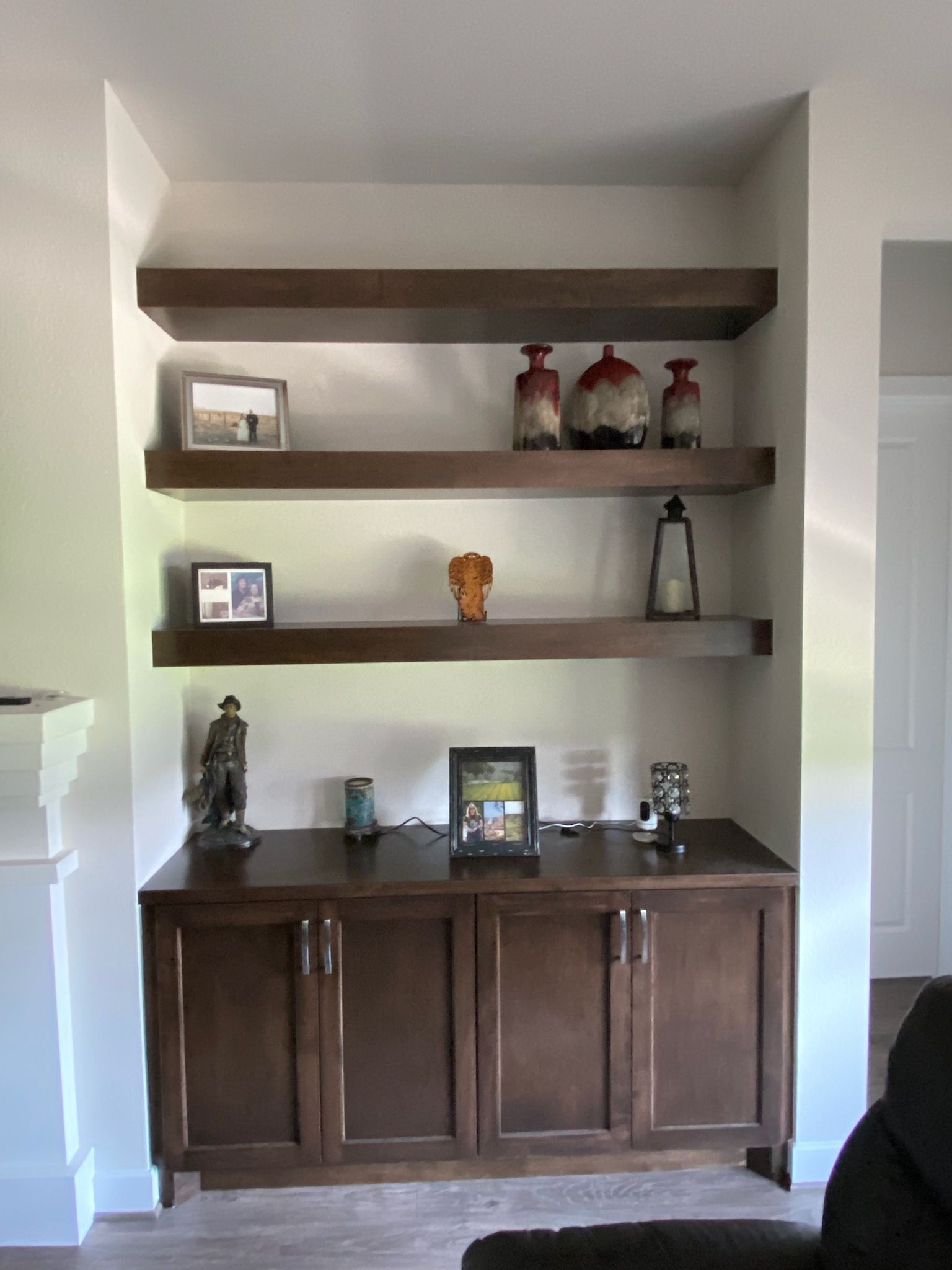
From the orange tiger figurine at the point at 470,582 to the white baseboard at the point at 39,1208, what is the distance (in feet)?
5.40

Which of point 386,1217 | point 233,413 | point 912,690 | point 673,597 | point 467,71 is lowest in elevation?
point 386,1217

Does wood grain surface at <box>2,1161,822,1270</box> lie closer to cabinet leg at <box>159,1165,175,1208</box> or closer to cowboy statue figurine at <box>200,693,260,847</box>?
cabinet leg at <box>159,1165,175,1208</box>

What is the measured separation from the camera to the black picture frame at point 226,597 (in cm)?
214

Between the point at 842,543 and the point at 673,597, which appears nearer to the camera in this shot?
the point at 842,543

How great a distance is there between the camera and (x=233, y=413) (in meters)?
2.14

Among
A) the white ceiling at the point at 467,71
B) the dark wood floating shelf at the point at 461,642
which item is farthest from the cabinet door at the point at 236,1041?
the white ceiling at the point at 467,71

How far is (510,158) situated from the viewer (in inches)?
85.2

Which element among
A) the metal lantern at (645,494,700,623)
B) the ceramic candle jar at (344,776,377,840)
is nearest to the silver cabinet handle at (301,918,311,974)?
the ceramic candle jar at (344,776,377,840)

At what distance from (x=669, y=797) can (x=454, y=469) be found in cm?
106

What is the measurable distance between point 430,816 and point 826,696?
1.16m

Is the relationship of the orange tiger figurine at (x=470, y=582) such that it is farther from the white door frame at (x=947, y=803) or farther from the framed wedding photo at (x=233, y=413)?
the white door frame at (x=947, y=803)

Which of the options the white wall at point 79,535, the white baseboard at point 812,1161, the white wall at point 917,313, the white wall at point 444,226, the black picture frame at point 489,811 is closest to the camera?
the white wall at point 79,535

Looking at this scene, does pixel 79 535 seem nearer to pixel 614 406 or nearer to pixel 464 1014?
pixel 614 406

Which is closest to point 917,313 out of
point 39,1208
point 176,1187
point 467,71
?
point 467,71
